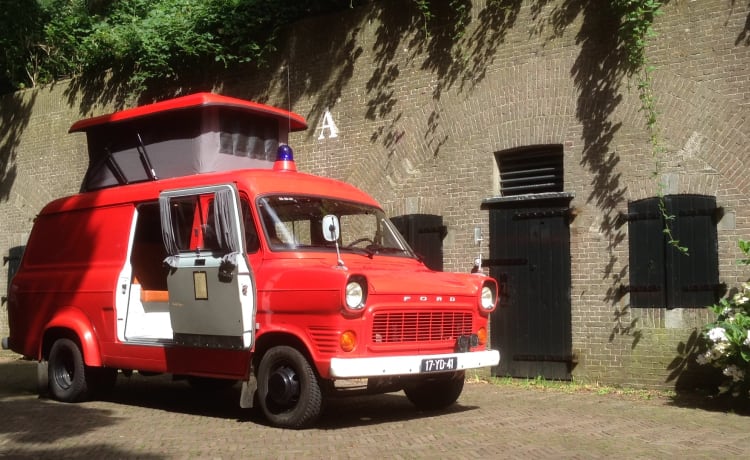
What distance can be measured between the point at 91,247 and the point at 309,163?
5123 millimetres

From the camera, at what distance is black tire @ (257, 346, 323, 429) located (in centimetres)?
755

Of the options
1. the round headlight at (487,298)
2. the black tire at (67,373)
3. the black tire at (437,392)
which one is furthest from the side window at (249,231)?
the black tire at (67,373)

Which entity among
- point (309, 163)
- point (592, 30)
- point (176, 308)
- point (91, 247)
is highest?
point (592, 30)

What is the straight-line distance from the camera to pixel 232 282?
321 inches

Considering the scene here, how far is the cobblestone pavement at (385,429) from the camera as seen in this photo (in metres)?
6.82

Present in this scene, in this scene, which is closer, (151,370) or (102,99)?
(151,370)

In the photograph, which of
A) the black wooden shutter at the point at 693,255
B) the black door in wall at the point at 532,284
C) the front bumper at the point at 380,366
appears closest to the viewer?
the front bumper at the point at 380,366

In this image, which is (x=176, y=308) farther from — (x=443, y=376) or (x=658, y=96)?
(x=658, y=96)

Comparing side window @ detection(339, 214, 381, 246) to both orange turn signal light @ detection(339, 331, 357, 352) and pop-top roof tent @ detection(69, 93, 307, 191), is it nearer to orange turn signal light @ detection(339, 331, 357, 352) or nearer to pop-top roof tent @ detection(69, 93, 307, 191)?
orange turn signal light @ detection(339, 331, 357, 352)

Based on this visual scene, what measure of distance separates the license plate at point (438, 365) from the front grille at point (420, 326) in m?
0.23

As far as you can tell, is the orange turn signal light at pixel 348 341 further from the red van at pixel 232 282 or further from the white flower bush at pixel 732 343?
the white flower bush at pixel 732 343

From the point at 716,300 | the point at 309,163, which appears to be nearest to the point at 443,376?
the point at 716,300

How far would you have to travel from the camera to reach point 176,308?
28.7ft

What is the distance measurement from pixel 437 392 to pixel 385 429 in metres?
1.22
